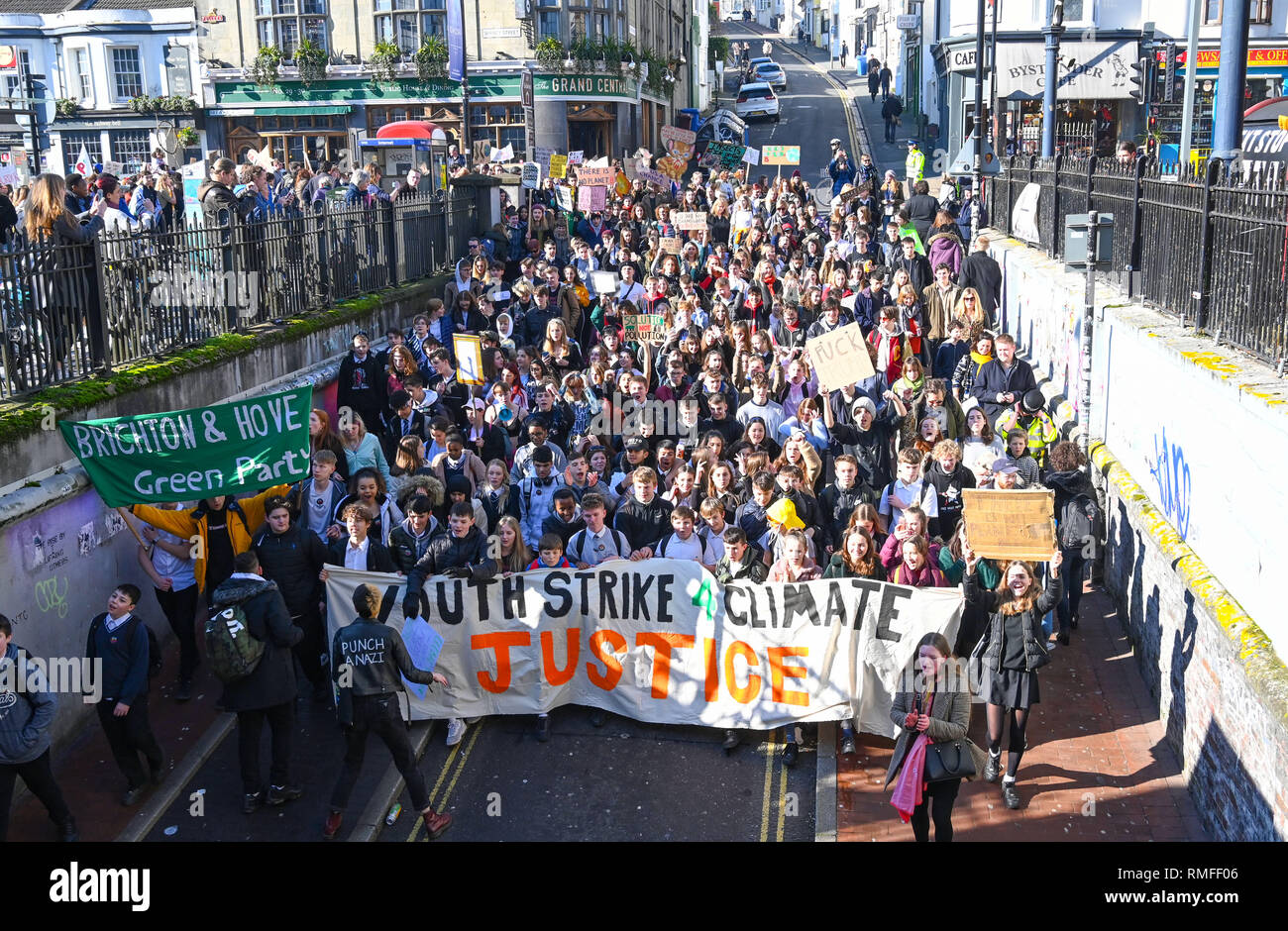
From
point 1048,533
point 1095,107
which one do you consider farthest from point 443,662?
point 1095,107

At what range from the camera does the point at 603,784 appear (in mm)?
8992

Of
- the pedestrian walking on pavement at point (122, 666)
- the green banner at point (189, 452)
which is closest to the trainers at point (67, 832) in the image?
the pedestrian walking on pavement at point (122, 666)

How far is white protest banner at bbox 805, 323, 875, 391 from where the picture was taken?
11867 millimetres

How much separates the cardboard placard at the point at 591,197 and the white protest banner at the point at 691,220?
2715 mm

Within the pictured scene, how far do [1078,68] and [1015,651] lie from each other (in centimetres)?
3608

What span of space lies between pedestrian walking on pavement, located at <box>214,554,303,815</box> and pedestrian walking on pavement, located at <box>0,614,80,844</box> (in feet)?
3.69

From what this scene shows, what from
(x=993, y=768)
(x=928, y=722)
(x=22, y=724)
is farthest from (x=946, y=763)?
(x=22, y=724)

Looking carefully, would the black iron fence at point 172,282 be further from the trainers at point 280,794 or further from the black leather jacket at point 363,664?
the black leather jacket at point 363,664

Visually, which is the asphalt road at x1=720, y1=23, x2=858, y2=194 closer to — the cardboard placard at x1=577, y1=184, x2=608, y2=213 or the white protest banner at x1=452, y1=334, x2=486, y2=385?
the cardboard placard at x1=577, y1=184, x2=608, y2=213

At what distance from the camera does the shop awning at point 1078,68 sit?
40.2m

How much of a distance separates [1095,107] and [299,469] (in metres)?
37.5

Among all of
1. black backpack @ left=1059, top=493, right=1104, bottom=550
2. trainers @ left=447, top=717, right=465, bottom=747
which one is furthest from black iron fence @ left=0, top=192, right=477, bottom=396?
black backpack @ left=1059, top=493, right=1104, bottom=550

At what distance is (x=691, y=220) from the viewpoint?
19.7m
